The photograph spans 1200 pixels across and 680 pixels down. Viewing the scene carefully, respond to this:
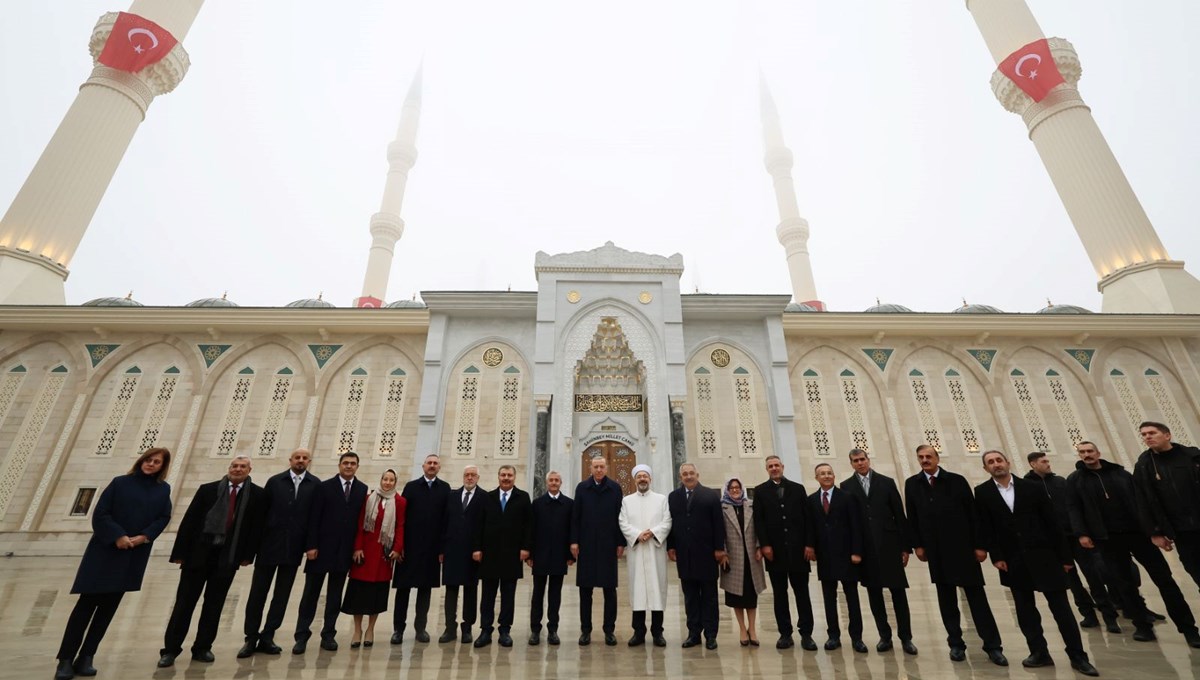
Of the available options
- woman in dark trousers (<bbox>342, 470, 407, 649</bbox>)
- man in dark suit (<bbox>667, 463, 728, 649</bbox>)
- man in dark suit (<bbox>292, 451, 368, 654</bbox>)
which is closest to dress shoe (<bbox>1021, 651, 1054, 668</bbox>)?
man in dark suit (<bbox>667, 463, 728, 649</bbox>)

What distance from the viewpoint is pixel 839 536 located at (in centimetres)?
432

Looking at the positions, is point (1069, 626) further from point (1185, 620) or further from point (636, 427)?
point (636, 427)

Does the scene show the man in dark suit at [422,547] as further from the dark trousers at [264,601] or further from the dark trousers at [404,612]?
the dark trousers at [264,601]

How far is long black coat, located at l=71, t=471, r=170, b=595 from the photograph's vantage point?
348cm

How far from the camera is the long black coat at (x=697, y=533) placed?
A: 434 centimetres

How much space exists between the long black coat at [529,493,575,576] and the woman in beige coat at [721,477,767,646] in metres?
1.31

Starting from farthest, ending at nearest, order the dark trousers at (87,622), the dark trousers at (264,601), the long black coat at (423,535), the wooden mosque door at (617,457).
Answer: the wooden mosque door at (617,457), the long black coat at (423,535), the dark trousers at (264,601), the dark trousers at (87,622)

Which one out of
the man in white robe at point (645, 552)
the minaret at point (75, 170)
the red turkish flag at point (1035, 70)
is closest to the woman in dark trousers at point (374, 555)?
the man in white robe at point (645, 552)

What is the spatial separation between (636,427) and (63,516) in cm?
1176

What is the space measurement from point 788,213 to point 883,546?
22636 millimetres

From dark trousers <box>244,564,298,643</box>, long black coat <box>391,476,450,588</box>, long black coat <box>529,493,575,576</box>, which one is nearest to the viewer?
dark trousers <box>244,564,298,643</box>

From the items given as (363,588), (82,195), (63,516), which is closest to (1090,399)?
(363,588)

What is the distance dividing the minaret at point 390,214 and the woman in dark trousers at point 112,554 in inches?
713

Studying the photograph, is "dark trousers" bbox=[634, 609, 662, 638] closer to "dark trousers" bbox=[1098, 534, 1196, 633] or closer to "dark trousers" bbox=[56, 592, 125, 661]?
"dark trousers" bbox=[56, 592, 125, 661]
